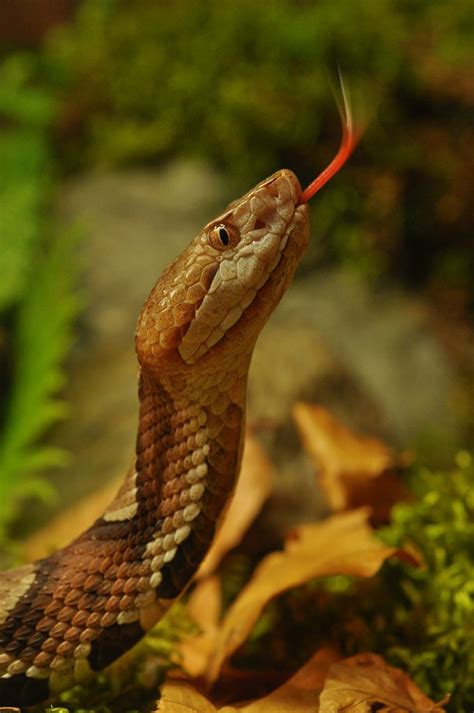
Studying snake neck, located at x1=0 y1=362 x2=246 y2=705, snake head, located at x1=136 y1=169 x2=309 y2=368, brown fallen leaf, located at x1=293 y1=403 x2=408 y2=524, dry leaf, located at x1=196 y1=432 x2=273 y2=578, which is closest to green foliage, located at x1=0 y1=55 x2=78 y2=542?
dry leaf, located at x1=196 y1=432 x2=273 y2=578

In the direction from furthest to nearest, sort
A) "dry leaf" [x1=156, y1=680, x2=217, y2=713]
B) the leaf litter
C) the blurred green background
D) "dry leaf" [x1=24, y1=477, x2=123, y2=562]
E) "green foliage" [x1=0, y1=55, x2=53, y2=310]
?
the blurred green background < "green foliage" [x1=0, y1=55, x2=53, y2=310] < "dry leaf" [x1=24, y1=477, x2=123, y2=562] < the leaf litter < "dry leaf" [x1=156, y1=680, x2=217, y2=713]

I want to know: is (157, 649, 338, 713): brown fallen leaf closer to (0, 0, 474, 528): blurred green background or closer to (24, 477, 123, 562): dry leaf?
(24, 477, 123, 562): dry leaf

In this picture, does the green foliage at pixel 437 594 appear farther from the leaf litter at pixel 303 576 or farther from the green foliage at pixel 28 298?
the green foliage at pixel 28 298

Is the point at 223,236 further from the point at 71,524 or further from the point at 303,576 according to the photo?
the point at 71,524

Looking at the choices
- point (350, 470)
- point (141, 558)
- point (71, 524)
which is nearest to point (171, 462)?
point (141, 558)

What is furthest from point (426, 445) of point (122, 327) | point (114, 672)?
point (114, 672)
